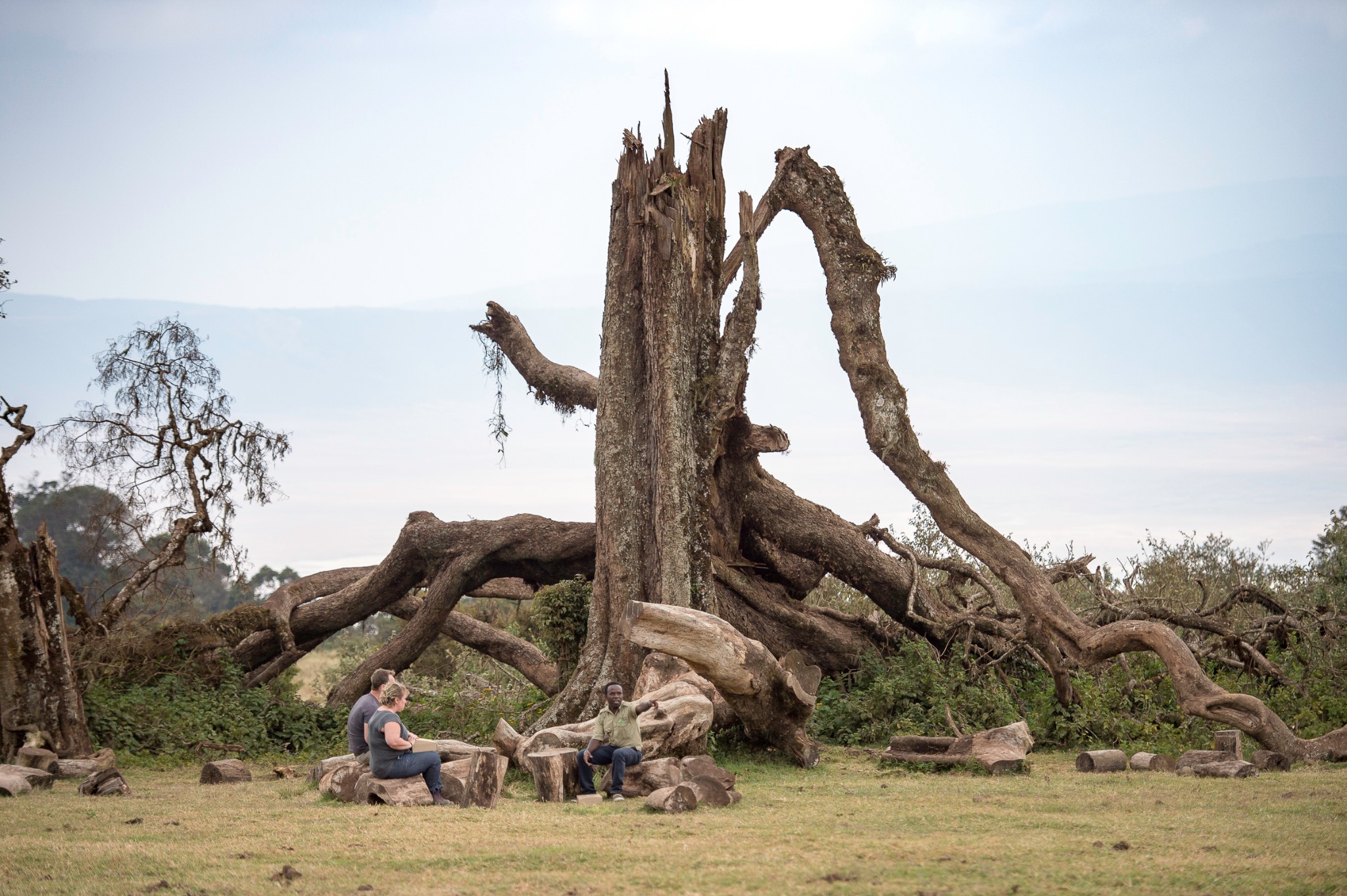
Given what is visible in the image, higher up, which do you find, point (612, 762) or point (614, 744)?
point (614, 744)

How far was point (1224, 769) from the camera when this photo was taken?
1057cm

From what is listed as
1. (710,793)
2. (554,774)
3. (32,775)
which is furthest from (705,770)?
(32,775)

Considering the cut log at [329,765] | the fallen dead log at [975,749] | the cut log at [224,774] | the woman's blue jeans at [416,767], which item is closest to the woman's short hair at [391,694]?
the woman's blue jeans at [416,767]

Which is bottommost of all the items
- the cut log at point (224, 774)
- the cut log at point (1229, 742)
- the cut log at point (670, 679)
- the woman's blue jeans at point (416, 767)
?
the cut log at point (224, 774)

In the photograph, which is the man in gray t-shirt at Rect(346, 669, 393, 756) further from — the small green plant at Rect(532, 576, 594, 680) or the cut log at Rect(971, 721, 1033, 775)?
the cut log at Rect(971, 721, 1033, 775)

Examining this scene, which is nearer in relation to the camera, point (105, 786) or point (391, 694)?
point (391, 694)

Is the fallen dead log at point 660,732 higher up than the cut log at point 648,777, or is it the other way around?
the fallen dead log at point 660,732

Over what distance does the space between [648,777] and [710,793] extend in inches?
34.2

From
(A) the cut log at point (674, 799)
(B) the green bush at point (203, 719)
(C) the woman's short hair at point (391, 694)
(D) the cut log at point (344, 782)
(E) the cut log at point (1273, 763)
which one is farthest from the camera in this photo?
(B) the green bush at point (203, 719)

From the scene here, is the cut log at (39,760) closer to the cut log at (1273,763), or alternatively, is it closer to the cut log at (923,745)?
the cut log at (923,745)

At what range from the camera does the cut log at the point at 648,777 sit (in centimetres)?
948

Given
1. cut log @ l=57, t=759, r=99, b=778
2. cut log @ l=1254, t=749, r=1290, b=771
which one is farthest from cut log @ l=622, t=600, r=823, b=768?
cut log @ l=57, t=759, r=99, b=778

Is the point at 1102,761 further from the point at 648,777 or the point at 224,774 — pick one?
the point at 224,774

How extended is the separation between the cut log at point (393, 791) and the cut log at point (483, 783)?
320mm
